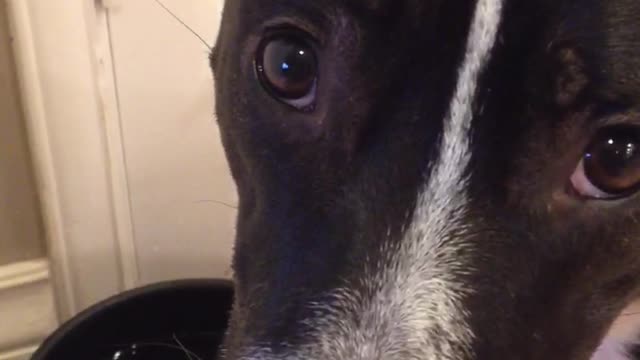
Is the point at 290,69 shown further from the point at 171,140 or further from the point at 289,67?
the point at 171,140

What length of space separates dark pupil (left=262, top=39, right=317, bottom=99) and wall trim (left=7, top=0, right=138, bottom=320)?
2.21ft

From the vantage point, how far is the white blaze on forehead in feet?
3.63

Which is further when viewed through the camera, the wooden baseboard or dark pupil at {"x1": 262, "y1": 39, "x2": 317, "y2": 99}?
the wooden baseboard

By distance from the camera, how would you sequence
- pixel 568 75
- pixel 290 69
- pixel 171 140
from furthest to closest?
pixel 171 140 < pixel 290 69 < pixel 568 75

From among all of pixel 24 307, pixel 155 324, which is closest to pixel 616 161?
pixel 155 324

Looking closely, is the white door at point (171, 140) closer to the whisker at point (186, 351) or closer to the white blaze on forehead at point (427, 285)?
the whisker at point (186, 351)

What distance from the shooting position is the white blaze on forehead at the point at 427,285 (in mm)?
1105

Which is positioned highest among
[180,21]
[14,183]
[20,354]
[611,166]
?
[180,21]

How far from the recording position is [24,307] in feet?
6.75

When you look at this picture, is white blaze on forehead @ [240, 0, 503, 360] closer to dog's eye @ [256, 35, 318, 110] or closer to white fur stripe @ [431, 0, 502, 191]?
white fur stripe @ [431, 0, 502, 191]

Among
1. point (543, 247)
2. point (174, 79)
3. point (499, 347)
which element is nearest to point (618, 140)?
point (543, 247)

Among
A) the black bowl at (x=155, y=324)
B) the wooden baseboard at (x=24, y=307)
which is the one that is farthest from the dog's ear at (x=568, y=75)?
the wooden baseboard at (x=24, y=307)

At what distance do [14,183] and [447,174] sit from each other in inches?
41.5

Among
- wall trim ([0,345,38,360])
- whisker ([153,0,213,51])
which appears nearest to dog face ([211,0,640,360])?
whisker ([153,0,213,51])
